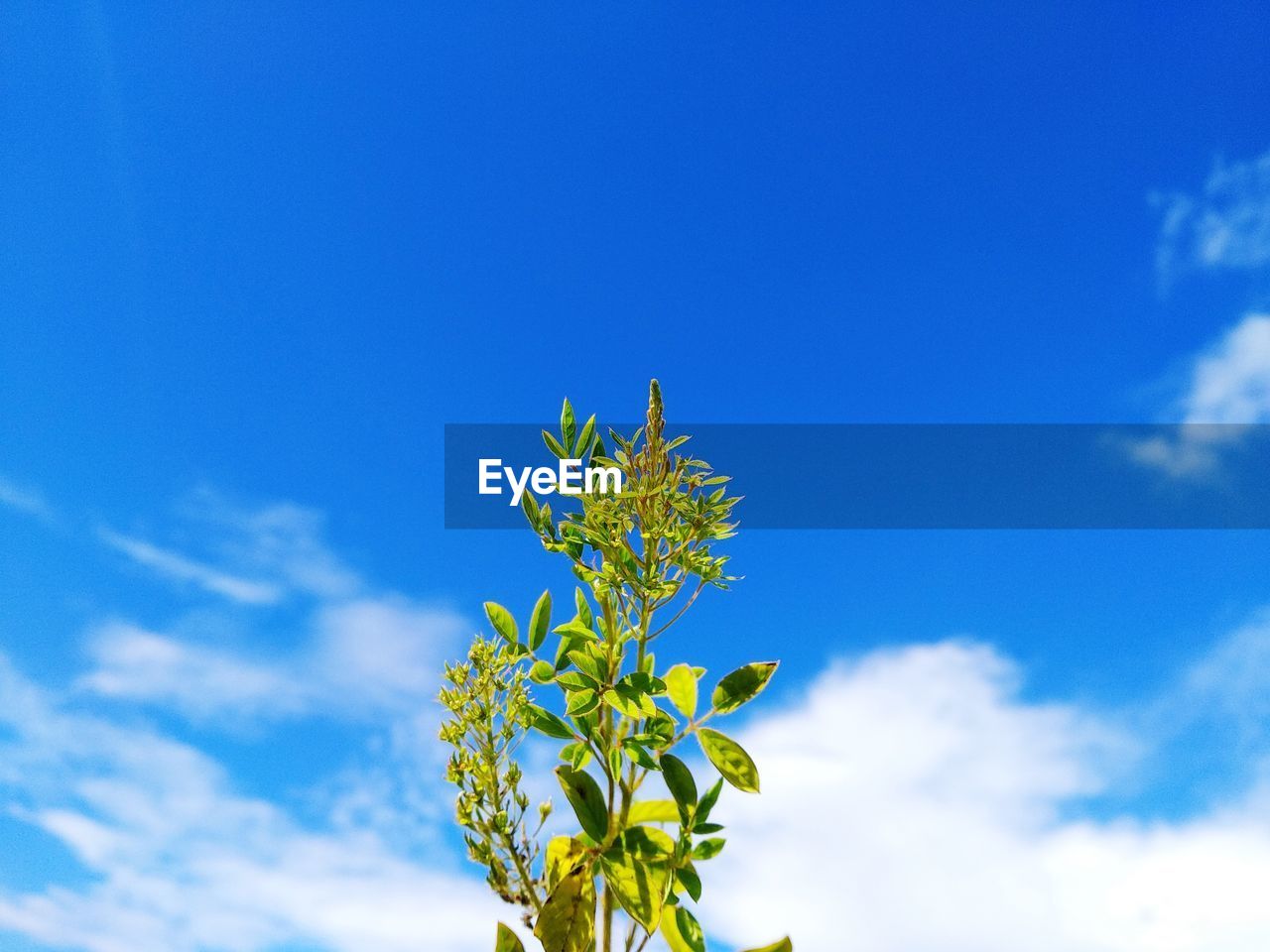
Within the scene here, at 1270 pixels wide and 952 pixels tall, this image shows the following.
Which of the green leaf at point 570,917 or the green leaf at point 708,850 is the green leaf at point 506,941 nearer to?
the green leaf at point 570,917

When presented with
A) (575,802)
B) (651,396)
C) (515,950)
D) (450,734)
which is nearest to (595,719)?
(575,802)

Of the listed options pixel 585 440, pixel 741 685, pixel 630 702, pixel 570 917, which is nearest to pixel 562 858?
pixel 570 917

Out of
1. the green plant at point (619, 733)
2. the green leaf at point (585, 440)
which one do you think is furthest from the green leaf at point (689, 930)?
the green leaf at point (585, 440)

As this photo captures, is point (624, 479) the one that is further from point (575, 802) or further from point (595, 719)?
point (575, 802)

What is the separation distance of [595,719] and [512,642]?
291mm

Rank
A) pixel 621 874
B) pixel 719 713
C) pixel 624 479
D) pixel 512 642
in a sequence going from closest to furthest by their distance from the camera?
pixel 621 874 → pixel 719 713 → pixel 624 479 → pixel 512 642

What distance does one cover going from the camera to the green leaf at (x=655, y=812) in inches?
71.1

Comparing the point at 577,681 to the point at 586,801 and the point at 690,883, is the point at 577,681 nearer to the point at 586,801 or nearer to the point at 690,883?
the point at 586,801

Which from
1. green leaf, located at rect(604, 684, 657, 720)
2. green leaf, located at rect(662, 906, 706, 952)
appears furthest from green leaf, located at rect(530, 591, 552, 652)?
green leaf, located at rect(662, 906, 706, 952)

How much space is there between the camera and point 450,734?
5.61ft

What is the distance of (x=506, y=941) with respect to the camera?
5.21 feet

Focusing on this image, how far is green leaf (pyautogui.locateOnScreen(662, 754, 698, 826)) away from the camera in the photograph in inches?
65.6

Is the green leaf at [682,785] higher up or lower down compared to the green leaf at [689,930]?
higher up

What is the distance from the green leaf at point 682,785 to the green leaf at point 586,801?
132 mm
